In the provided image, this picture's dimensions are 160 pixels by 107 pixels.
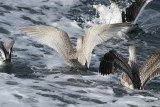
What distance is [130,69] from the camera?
791 cm

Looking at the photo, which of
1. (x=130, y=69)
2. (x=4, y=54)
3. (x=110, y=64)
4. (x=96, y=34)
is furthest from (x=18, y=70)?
(x=130, y=69)

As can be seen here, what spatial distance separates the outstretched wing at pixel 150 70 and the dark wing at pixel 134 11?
4359mm

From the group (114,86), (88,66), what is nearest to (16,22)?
(88,66)

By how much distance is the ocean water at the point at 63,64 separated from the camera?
23.0ft

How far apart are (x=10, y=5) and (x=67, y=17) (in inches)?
62.6

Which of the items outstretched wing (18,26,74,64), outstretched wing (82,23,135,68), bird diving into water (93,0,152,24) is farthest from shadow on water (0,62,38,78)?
bird diving into water (93,0,152,24)

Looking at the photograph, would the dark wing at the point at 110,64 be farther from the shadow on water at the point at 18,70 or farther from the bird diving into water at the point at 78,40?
the bird diving into water at the point at 78,40

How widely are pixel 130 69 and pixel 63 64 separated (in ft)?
5.75

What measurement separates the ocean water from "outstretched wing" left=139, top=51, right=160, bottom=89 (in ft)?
0.64

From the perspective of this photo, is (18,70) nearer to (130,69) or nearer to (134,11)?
(130,69)

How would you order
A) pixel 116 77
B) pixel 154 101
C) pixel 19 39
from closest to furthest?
pixel 154 101 < pixel 116 77 < pixel 19 39

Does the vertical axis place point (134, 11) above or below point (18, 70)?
above

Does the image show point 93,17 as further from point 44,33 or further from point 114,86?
point 114,86

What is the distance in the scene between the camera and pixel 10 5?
42.0 ft
